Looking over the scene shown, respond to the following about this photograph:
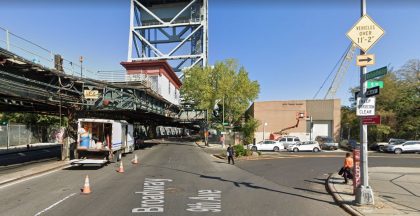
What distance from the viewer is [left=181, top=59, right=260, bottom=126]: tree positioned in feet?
222

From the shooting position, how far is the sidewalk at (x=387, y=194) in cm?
1180

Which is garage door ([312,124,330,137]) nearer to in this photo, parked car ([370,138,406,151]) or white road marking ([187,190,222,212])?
parked car ([370,138,406,151])

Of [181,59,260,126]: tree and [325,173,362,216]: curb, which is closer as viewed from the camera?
[325,173,362,216]: curb

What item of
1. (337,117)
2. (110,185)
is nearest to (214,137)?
(337,117)

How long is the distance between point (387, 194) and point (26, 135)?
2175 inches

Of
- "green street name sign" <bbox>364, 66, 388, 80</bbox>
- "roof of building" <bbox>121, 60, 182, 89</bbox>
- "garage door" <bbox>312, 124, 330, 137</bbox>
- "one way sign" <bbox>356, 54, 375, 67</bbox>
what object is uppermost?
"roof of building" <bbox>121, 60, 182, 89</bbox>

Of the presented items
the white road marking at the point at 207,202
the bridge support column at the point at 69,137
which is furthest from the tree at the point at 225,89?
the white road marking at the point at 207,202

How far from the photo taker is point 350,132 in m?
92.0

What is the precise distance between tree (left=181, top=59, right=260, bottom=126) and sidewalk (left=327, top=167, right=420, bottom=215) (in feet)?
150

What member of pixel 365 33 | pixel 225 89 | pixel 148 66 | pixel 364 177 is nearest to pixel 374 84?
pixel 365 33

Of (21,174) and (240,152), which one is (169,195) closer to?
(21,174)

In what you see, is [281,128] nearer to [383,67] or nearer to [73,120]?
[73,120]

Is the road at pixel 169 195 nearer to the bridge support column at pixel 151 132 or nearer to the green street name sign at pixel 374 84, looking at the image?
the green street name sign at pixel 374 84

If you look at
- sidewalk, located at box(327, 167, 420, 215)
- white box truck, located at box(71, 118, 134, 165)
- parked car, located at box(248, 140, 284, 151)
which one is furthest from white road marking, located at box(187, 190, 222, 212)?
parked car, located at box(248, 140, 284, 151)
